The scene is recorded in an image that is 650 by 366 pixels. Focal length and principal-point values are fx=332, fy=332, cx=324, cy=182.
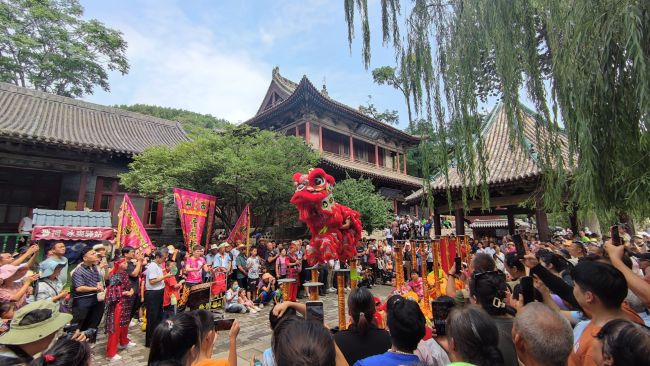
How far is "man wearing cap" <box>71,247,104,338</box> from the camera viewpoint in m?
4.48

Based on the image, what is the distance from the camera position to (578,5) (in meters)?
2.53

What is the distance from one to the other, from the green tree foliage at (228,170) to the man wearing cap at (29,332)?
7.79 meters

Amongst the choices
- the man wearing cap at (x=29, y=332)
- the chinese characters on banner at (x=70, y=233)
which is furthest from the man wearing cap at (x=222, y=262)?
the man wearing cap at (x=29, y=332)

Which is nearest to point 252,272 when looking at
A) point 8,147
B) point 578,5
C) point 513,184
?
point 513,184

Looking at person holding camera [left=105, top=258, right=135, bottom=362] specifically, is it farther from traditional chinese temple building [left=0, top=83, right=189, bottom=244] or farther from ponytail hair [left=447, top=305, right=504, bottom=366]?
traditional chinese temple building [left=0, top=83, right=189, bottom=244]

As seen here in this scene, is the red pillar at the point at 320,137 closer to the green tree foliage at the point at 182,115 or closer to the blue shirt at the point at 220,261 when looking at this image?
the blue shirt at the point at 220,261

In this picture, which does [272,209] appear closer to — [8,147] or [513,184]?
[513,184]

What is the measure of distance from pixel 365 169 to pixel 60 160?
41.8 feet

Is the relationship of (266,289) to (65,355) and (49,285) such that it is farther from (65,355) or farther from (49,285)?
(65,355)

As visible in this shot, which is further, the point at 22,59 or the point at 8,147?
the point at 22,59

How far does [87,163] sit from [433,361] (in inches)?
539

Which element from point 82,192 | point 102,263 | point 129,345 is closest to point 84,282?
point 129,345

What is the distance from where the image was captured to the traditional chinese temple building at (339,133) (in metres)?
15.9

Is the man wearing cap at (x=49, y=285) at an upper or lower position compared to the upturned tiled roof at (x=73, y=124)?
lower
